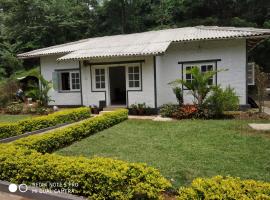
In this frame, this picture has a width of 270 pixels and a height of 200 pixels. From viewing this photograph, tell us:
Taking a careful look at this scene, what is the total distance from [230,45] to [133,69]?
4.86m

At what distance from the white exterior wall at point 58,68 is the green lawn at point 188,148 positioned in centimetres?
683

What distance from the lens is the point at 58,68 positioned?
16156mm

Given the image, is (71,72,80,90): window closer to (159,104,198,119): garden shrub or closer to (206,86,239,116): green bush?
(159,104,198,119): garden shrub

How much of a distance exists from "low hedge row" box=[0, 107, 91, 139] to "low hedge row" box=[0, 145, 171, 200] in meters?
3.78

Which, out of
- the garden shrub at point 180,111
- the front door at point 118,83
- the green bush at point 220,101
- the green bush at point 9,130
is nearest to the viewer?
the green bush at point 9,130

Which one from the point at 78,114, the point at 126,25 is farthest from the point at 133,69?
the point at 126,25

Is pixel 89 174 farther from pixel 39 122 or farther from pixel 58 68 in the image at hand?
pixel 58 68

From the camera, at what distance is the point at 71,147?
23.6 feet

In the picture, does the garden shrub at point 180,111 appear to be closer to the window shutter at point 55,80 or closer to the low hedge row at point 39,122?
the low hedge row at point 39,122

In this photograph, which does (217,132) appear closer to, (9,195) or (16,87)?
(9,195)

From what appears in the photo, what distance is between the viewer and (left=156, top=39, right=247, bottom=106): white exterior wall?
42.0 ft

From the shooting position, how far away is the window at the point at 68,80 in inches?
622

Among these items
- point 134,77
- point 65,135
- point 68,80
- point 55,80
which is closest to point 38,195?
point 65,135

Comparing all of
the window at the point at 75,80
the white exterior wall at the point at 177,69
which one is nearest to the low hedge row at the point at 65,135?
the white exterior wall at the point at 177,69
